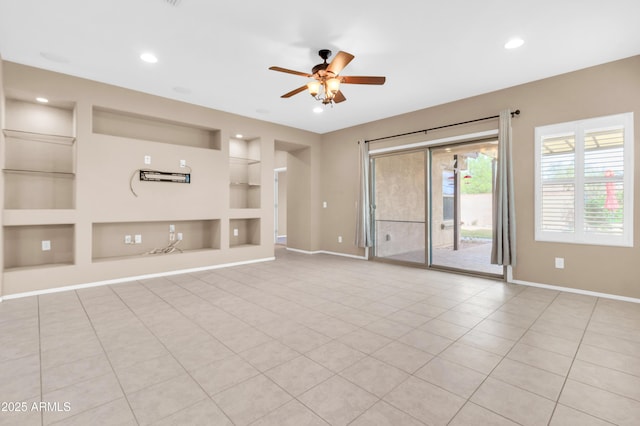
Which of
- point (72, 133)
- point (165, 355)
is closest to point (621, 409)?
point (165, 355)

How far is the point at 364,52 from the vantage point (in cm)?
341

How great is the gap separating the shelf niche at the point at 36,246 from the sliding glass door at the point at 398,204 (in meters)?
5.21

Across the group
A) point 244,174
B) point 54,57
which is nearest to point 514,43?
point 244,174

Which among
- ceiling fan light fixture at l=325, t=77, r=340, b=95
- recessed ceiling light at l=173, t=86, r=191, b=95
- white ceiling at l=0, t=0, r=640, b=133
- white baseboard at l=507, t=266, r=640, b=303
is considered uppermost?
recessed ceiling light at l=173, t=86, r=191, b=95

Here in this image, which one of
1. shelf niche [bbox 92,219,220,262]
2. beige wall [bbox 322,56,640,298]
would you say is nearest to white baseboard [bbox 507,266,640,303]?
beige wall [bbox 322,56,640,298]

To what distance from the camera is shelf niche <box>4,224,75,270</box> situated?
3891mm

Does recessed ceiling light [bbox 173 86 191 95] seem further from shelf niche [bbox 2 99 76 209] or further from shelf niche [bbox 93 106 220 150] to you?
shelf niche [bbox 2 99 76 209]

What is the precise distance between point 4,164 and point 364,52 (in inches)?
185

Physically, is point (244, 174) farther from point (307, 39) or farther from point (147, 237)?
point (307, 39)

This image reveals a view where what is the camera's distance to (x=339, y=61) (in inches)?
118

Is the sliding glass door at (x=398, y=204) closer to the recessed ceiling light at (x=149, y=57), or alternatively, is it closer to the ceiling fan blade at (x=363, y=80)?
the ceiling fan blade at (x=363, y=80)

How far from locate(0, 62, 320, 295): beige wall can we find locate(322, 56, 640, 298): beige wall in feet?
11.3

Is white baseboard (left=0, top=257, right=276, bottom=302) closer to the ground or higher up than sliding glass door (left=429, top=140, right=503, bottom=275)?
closer to the ground

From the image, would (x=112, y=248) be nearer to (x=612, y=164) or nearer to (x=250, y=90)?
(x=250, y=90)
